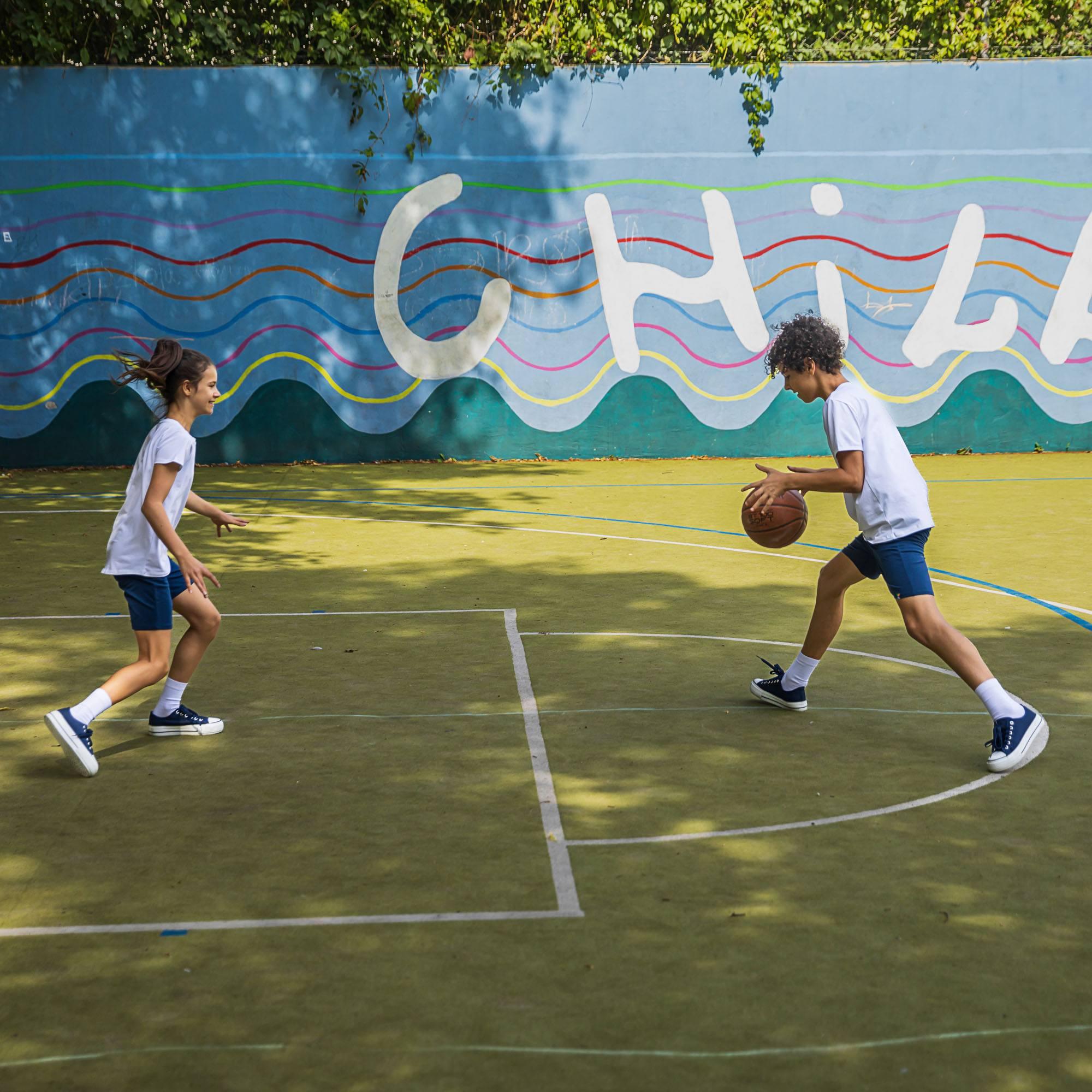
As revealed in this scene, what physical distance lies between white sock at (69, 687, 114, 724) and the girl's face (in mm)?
1140

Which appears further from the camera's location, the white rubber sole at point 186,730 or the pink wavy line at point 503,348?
the pink wavy line at point 503,348

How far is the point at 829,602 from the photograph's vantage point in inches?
215

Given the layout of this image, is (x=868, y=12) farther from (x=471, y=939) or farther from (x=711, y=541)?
(x=471, y=939)

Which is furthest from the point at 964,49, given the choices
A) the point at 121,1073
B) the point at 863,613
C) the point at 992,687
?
the point at 121,1073

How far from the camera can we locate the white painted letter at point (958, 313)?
15047 millimetres

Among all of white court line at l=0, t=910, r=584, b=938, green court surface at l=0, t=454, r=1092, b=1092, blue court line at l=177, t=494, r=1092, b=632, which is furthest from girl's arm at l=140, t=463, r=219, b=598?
blue court line at l=177, t=494, r=1092, b=632

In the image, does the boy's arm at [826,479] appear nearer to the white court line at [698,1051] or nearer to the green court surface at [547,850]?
the green court surface at [547,850]

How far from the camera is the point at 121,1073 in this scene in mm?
2900

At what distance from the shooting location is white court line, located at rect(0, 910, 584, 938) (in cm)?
362

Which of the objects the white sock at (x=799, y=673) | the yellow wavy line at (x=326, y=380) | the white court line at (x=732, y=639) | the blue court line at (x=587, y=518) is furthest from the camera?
the yellow wavy line at (x=326, y=380)

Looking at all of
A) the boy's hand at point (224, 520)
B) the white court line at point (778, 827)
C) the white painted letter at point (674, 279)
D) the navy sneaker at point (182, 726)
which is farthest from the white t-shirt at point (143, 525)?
the white painted letter at point (674, 279)

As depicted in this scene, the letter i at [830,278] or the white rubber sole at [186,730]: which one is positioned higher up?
the letter i at [830,278]

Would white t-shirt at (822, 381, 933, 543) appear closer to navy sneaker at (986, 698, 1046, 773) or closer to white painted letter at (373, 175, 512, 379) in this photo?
navy sneaker at (986, 698, 1046, 773)

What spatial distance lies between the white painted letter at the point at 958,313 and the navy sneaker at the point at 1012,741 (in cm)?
1102
